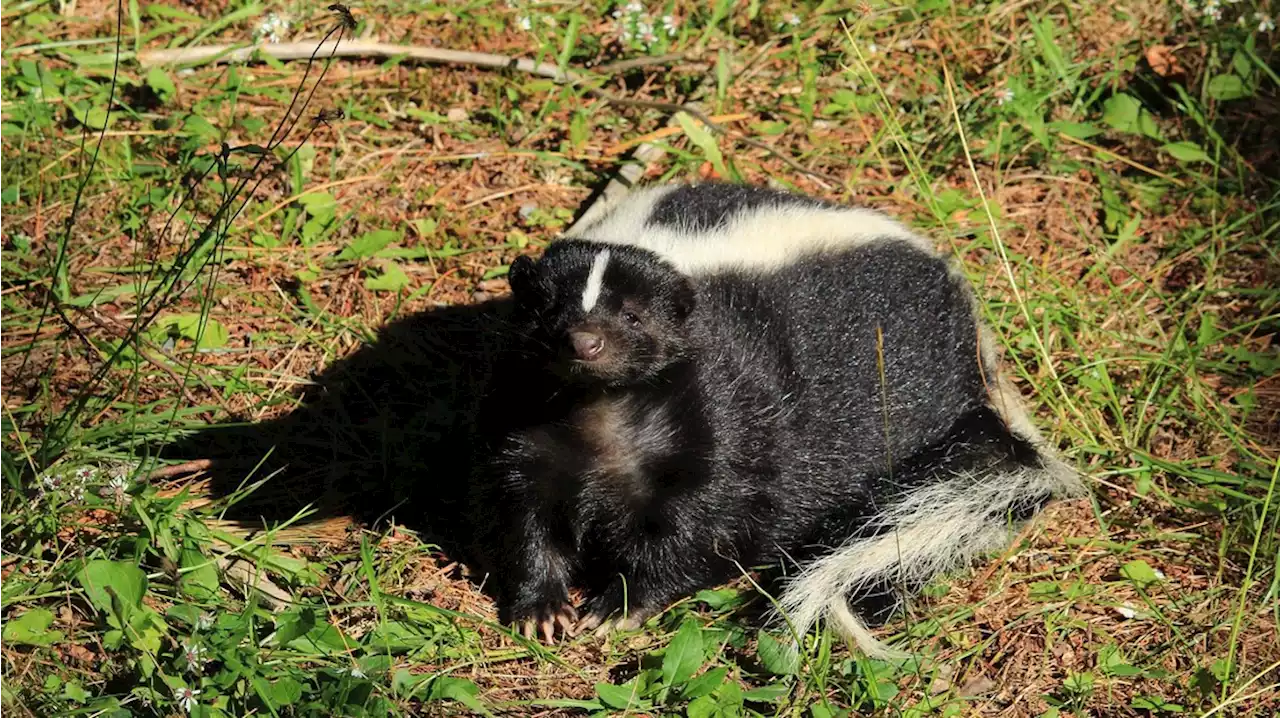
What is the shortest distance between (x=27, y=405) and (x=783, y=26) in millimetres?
3718

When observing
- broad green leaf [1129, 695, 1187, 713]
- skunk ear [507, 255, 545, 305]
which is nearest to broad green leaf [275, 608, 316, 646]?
skunk ear [507, 255, 545, 305]

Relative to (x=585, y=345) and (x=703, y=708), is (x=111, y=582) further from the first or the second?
(x=703, y=708)

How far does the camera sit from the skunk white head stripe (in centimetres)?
396

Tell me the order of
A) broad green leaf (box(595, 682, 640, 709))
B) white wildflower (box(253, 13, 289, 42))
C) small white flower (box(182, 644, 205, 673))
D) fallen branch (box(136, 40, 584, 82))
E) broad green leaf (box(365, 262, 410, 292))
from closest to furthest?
small white flower (box(182, 644, 205, 673)), broad green leaf (box(595, 682, 640, 709)), broad green leaf (box(365, 262, 410, 292)), white wildflower (box(253, 13, 289, 42)), fallen branch (box(136, 40, 584, 82))

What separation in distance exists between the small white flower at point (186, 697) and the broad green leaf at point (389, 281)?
2149 millimetres

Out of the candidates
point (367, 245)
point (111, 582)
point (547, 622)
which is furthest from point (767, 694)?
point (367, 245)

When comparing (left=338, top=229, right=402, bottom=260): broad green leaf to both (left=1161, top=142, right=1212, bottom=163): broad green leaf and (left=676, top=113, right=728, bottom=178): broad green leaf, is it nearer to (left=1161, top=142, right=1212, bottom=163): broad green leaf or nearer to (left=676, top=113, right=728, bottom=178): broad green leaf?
(left=676, top=113, right=728, bottom=178): broad green leaf

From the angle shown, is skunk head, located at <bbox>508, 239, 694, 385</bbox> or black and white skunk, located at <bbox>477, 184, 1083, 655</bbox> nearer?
skunk head, located at <bbox>508, 239, 694, 385</bbox>

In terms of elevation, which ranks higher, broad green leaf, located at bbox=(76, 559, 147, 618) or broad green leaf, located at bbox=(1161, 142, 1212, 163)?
broad green leaf, located at bbox=(1161, 142, 1212, 163)

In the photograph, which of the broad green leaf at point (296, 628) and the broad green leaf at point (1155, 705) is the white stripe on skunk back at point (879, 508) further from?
the broad green leaf at point (296, 628)

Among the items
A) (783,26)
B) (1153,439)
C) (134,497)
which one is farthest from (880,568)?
(783,26)

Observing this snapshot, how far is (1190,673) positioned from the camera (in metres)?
4.04

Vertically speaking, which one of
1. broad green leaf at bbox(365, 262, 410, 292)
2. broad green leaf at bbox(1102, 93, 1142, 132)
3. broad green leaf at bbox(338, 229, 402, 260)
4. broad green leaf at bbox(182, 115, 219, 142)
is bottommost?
broad green leaf at bbox(365, 262, 410, 292)

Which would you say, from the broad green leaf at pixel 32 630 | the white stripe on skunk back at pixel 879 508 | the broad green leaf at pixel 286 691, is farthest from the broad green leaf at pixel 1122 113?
the broad green leaf at pixel 32 630
